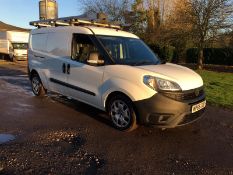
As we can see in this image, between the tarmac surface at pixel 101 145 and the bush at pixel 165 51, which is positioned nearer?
the tarmac surface at pixel 101 145

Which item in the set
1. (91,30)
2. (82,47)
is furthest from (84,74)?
(91,30)

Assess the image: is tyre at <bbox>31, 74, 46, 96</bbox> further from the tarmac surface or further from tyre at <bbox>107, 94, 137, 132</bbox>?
tyre at <bbox>107, 94, 137, 132</bbox>

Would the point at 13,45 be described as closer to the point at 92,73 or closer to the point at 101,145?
the point at 92,73

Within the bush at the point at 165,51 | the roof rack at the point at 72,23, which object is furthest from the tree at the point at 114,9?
the roof rack at the point at 72,23

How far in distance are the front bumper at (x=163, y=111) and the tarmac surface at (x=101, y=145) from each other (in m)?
0.32

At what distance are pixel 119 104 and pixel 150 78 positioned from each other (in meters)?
0.81

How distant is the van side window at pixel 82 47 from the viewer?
20.4ft

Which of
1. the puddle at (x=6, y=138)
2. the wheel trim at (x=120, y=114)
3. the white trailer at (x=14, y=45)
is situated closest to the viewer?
the puddle at (x=6, y=138)

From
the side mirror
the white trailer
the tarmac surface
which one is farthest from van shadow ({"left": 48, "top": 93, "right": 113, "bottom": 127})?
the white trailer

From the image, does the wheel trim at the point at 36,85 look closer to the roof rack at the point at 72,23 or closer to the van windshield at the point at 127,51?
the roof rack at the point at 72,23

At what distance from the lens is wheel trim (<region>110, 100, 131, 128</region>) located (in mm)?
5398

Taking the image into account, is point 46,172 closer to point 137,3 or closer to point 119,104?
point 119,104

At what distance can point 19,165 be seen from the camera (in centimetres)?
394

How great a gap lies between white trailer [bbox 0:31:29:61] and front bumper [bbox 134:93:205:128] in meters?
25.5
